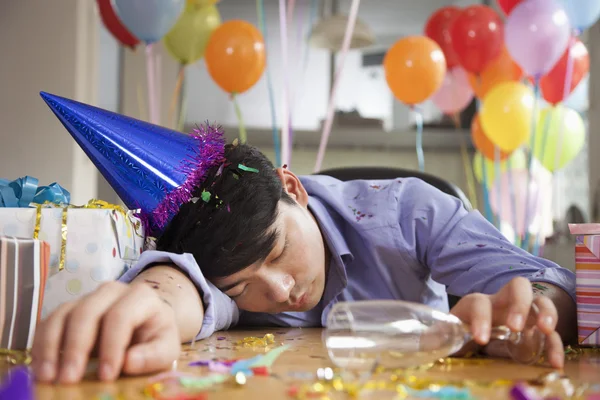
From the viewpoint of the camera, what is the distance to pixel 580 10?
2691 millimetres

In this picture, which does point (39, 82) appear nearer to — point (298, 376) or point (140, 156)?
point (140, 156)

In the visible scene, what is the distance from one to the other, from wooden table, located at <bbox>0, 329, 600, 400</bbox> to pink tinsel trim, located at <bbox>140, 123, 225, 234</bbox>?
0.20 meters

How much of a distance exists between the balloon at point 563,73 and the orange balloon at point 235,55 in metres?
1.25

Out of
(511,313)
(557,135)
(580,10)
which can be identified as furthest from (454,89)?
(511,313)

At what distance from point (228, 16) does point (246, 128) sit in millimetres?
838

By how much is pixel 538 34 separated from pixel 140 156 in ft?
7.02

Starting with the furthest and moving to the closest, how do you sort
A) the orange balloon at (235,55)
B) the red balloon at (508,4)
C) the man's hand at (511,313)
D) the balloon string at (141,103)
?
the balloon string at (141,103), the red balloon at (508,4), the orange balloon at (235,55), the man's hand at (511,313)

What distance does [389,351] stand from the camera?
580 mm

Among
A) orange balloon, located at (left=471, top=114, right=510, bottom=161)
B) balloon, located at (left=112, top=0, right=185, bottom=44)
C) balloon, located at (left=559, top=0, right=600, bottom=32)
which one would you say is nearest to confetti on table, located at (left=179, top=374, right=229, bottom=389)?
balloon, located at (left=112, top=0, right=185, bottom=44)

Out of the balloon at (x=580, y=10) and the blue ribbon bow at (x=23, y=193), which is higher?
the balloon at (x=580, y=10)

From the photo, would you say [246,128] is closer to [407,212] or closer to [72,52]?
[72,52]

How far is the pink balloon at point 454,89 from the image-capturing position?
11.4 ft

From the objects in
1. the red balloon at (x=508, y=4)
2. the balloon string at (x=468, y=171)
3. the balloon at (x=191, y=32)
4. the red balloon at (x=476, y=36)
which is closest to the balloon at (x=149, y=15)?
the balloon at (x=191, y=32)

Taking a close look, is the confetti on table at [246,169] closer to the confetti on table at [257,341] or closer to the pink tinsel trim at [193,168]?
the pink tinsel trim at [193,168]
